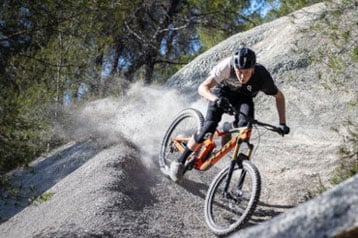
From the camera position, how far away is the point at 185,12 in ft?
50.8

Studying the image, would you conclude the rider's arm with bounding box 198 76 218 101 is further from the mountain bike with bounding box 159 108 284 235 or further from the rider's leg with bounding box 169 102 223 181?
the mountain bike with bounding box 159 108 284 235

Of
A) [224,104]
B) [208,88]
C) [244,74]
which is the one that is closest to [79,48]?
[208,88]

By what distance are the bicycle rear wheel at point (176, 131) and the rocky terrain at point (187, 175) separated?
23 centimetres

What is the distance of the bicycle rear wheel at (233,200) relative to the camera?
201 inches

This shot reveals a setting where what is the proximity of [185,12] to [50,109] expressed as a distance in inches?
256

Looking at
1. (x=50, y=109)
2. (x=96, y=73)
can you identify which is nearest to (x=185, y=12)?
(x=96, y=73)

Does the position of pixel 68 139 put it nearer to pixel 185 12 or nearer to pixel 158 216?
pixel 158 216

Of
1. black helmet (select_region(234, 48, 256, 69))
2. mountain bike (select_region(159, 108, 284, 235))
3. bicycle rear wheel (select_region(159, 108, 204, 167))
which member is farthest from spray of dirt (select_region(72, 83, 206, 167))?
black helmet (select_region(234, 48, 256, 69))

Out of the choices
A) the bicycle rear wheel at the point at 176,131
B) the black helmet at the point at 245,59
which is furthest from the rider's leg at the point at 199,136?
the bicycle rear wheel at the point at 176,131

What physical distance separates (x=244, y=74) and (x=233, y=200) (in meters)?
1.32

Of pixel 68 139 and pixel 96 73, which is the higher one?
pixel 96 73

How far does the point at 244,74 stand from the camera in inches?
206

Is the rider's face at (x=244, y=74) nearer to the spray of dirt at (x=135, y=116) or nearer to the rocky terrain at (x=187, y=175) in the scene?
the rocky terrain at (x=187, y=175)

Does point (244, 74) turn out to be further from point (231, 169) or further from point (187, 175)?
point (187, 175)
